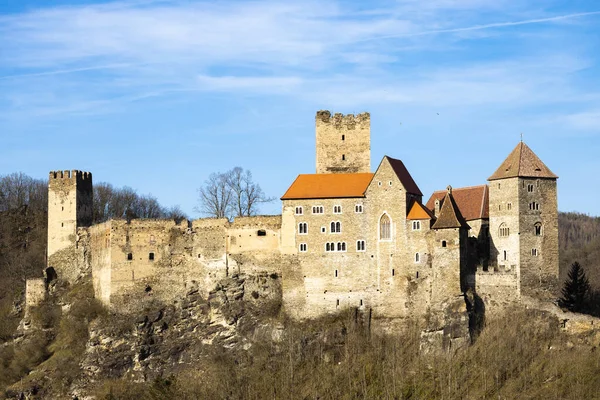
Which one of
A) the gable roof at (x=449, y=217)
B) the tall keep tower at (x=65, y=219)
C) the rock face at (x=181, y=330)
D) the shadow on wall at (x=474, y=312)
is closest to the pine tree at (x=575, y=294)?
the shadow on wall at (x=474, y=312)

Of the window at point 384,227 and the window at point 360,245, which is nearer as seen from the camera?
the window at point 384,227

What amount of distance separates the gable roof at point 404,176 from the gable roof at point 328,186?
1.78 meters

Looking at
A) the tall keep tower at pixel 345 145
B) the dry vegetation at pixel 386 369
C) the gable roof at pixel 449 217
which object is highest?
the tall keep tower at pixel 345 145

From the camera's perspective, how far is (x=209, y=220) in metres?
74.3

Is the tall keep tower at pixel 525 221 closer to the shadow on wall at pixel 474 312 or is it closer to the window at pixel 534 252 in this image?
the window at pixel 534 252

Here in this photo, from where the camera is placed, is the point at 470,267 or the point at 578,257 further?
the point at 578,257

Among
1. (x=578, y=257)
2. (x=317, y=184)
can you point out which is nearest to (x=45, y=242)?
(x=317, y=184)

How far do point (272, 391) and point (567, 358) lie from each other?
1589cm

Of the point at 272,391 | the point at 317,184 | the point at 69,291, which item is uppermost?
the point at 317,184

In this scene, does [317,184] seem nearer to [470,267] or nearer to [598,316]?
[470,267]

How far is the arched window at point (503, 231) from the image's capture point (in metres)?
69.1

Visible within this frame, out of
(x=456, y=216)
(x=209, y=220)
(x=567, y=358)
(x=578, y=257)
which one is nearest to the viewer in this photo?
(x=567, y=358)

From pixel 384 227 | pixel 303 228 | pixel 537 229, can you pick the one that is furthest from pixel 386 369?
pixel 537 229

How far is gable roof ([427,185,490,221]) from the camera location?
235ft
